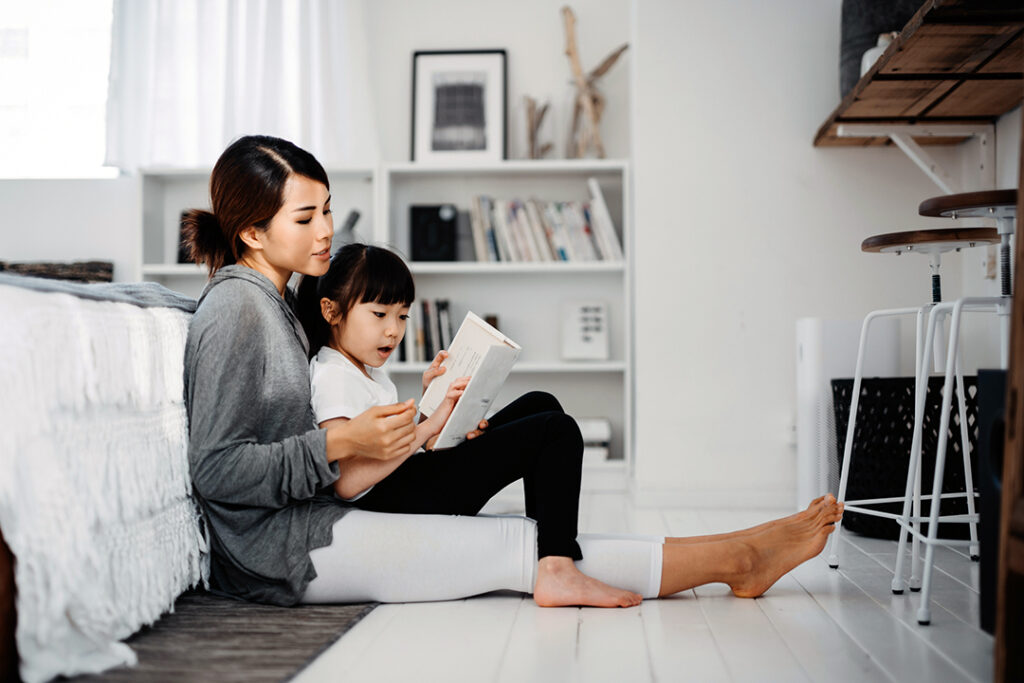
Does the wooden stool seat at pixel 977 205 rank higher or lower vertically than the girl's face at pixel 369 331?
higher

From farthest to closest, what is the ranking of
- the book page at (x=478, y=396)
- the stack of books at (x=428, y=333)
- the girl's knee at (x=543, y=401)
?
the stack of books at (x=428, y=333)
the girl's knee at (x=543, y=401)
the book page at (x=478, y=396)

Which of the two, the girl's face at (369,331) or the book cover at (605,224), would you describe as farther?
the book cover at (605,224)

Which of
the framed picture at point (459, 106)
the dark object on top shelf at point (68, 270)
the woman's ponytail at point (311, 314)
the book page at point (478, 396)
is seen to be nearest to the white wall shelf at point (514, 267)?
the framed picture at point (459, 106)

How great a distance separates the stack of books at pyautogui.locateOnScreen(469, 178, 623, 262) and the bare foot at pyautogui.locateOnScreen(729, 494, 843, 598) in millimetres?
1789

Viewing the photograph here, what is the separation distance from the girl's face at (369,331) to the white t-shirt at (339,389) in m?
0.03

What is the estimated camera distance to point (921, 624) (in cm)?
153

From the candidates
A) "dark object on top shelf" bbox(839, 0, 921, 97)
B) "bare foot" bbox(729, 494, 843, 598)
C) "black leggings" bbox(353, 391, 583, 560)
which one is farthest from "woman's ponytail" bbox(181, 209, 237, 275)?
"dark object on top shelf" bbox(839, 0, 921, 97)

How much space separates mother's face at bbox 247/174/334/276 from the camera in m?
1.61

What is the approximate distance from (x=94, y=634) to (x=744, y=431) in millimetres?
2190

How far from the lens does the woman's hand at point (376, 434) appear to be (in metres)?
1.45

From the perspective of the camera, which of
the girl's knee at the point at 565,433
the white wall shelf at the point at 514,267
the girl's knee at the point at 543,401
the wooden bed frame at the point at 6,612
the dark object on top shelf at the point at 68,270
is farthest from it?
the dark object on top shelf at the point at 68,270

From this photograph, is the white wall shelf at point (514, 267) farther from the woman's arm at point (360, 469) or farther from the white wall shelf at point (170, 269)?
the woman's arm at point (360, 469)

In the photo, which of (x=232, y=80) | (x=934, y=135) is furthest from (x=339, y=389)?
(x=232, y=80)

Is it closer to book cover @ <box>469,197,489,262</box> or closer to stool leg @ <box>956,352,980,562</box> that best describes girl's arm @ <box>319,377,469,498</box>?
stool leg @ <box>956,352,980,562</box>
